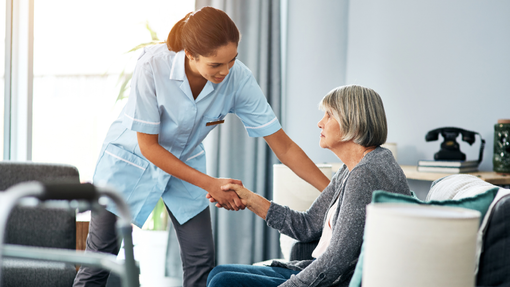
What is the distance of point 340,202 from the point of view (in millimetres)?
1271

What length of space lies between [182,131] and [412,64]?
5.24 ft

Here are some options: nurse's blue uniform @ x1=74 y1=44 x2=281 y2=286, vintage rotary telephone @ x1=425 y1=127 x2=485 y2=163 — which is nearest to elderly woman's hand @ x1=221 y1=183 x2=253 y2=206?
nurse's blue uniform @ x1=74 y1=44 x2=281 y2=286

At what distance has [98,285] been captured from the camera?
5.22 ft

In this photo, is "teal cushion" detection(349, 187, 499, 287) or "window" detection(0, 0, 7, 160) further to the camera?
"window" detection(0, 0, 7, 160)

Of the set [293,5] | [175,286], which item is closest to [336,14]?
[293,5]

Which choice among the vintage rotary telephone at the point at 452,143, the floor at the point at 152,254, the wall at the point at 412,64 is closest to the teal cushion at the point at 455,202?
the vintage rotary telephone at the point at 452,143

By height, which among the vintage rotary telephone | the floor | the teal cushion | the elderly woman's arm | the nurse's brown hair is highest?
the nurse's brown hair

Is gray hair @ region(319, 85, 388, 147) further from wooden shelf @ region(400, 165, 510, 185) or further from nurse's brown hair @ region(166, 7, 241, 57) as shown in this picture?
wooden shelf @ region(400, 165, 510, 185)

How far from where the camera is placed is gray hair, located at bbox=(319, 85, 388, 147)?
4.31ft

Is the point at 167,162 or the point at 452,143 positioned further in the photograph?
the point at 452,143

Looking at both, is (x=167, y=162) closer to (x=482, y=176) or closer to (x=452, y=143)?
(x=482, y=176)

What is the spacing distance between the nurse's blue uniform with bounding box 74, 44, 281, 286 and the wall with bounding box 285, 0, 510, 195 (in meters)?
1.10

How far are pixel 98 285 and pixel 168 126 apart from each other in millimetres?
670

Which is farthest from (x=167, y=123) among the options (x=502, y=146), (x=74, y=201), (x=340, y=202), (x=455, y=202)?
(x=502, y=146)
